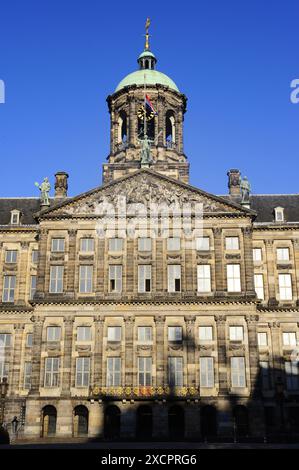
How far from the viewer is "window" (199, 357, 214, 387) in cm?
4209

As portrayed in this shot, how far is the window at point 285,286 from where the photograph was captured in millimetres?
48156

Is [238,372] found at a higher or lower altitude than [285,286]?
lower

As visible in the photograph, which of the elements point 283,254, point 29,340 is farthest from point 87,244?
point 283,254

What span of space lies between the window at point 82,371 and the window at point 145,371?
377cm

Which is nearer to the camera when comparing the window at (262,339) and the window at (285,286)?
the window at (262,339)

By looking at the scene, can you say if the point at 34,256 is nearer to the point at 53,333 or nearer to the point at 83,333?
the point at 53,333

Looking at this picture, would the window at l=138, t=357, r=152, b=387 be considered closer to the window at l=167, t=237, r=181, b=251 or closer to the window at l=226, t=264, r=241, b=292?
the window at l=226, t=264, r=241, b=292

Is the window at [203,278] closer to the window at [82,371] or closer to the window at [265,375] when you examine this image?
the window at [265,375]

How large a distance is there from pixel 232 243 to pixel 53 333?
15.3m

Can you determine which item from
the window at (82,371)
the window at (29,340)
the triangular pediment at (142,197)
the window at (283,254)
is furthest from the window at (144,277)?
the window at (283,254)

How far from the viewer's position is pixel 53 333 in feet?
144

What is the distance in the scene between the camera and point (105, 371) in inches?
1672

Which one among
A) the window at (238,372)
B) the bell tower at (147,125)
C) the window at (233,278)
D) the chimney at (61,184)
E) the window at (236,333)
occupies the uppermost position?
the bell tower at (147,125)
